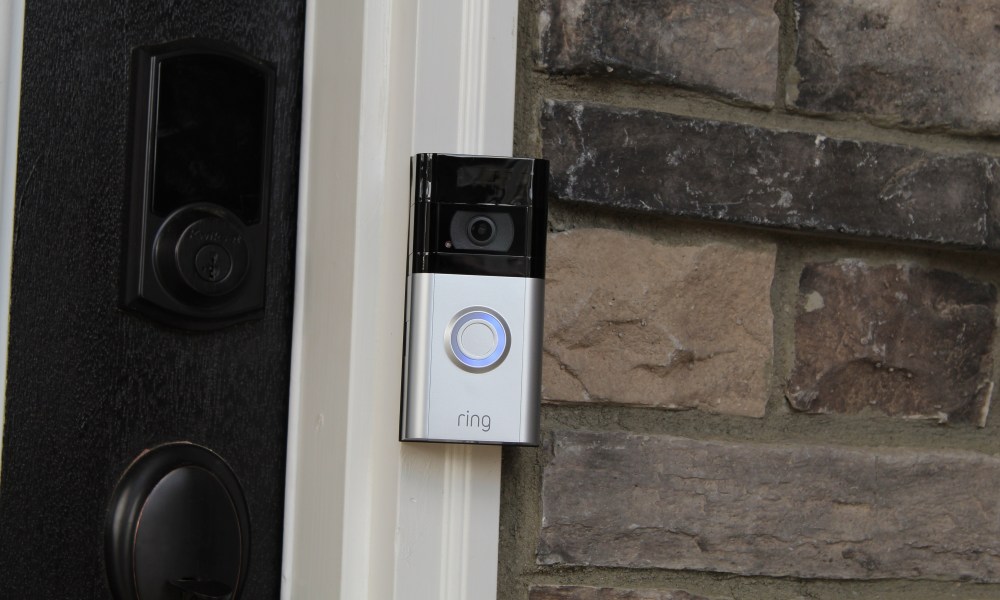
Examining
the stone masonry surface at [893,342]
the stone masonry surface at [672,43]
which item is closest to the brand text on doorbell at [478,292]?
the stone masonry surface at [672,43]

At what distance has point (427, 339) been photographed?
637 millimetres

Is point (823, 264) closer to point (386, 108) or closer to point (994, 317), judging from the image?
point (994, 317)

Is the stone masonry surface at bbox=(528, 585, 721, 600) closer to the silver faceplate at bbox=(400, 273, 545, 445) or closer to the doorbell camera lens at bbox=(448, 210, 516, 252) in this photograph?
the silver faceplate at bbox=(400, 273, 545, 445)

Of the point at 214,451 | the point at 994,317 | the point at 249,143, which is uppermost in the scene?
the point at 249,143

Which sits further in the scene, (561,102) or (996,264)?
(996,264)

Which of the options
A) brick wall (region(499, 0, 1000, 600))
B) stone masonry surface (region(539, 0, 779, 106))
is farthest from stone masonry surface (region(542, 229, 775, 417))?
stone masonry surface (region(539, 0, 779, 106))

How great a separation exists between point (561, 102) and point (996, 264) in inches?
15.4

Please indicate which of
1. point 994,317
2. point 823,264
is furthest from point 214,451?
point 994,317

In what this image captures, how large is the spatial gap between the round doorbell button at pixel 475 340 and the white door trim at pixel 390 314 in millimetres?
48

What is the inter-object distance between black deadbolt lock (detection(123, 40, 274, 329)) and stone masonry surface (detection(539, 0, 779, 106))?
8.9 inches

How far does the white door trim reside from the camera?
0.66m

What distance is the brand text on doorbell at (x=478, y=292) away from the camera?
0.63 metres

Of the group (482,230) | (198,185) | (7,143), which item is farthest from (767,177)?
(7,143)

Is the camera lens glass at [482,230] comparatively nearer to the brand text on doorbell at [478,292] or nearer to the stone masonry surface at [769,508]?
the brand text on doorbell at [478,292]
